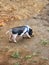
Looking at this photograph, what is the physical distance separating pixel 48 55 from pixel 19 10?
396 centimetres

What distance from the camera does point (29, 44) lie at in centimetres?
840

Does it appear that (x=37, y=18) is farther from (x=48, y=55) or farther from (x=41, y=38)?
(x=48, y=55)

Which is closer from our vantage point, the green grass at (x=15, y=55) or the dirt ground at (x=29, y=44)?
the dirt ground at (x=29, y=44)

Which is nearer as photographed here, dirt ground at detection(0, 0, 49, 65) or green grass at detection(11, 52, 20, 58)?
dirt ground at detection(0, 0, 49, 65)

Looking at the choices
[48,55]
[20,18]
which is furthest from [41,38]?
[20,18]

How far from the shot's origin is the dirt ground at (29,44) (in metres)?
7.50

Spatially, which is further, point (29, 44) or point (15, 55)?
point (29, 44)

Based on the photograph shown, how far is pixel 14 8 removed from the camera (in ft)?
37.7

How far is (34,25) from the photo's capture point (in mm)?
9945

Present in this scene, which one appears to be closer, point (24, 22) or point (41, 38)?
point (41, 38)

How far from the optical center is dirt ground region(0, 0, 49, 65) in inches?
295

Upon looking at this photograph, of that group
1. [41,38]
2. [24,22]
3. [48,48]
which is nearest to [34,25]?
[24,22]

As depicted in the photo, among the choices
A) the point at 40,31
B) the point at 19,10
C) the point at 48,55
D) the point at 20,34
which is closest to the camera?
the point at 48,55

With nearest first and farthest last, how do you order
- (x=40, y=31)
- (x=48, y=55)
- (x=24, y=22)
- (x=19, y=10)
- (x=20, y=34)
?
(x=48, y=55)
(x=20, y=34)
(x=40, y=31)
(x=24, y=22)
(x=19, y=10)
